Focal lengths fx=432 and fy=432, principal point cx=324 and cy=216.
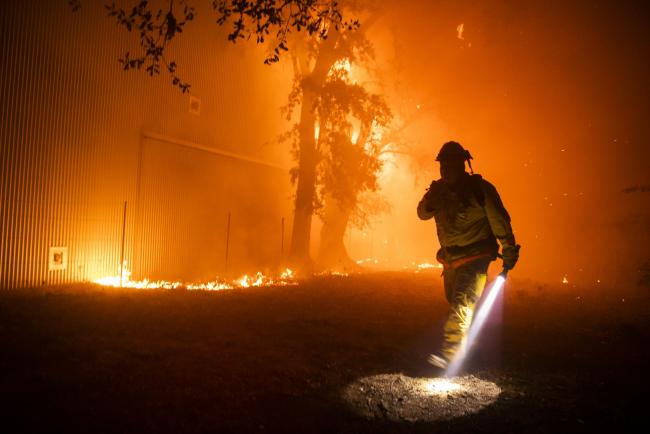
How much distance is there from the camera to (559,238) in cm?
1981

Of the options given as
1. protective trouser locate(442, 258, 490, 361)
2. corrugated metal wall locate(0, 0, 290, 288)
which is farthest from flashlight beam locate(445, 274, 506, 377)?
corrugated metal wall locate(0, 0, 290, 288)

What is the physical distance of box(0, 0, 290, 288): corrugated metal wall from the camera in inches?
366

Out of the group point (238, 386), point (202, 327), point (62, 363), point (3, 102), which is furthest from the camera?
point (3, 102)

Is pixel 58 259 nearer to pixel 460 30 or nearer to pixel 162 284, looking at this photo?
pixel 162 284

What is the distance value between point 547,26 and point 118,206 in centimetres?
1916

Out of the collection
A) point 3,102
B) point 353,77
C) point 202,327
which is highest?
point 353,77

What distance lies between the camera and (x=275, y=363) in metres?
4.48

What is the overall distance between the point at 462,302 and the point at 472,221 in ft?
2.91

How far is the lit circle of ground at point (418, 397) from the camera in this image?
3402mm

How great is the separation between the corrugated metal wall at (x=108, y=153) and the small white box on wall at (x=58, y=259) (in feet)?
0.34

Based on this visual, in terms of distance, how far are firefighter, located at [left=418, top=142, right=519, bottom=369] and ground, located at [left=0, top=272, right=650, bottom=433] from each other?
1.79ft

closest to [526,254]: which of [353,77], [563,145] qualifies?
[563,145]

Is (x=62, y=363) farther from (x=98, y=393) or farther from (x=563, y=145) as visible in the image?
(x=563, y=145)

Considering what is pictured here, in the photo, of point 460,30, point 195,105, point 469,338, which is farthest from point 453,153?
point 460,30
